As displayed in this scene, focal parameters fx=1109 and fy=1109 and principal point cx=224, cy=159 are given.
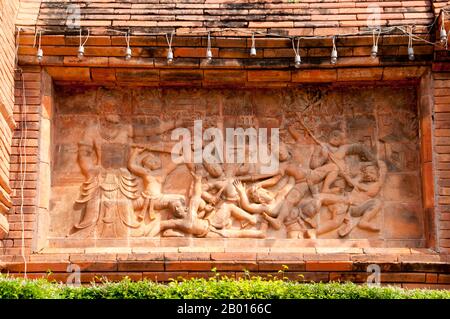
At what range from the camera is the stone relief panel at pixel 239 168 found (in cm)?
1705

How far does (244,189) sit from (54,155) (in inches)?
119

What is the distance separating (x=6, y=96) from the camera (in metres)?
16.6

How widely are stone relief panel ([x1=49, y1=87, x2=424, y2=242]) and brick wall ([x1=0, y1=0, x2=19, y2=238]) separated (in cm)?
94

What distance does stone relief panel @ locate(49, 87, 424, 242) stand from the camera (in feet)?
55.9

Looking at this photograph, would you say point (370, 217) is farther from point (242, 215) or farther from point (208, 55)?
point (208, 55)

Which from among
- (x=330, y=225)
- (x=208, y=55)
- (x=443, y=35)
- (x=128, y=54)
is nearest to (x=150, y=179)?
(x=128, y=54)

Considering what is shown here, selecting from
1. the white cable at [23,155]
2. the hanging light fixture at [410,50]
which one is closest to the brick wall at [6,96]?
the white cable at [23,155]

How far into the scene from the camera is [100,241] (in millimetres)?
16859

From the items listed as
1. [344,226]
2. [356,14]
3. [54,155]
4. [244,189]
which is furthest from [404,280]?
[54,155]

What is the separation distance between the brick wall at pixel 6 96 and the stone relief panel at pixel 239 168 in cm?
94

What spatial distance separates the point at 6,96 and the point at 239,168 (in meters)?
3.74

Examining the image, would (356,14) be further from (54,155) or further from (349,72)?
(54,155)

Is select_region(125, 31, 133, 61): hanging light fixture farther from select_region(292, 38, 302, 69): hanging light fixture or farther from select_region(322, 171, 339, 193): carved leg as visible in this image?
select_region(322, 171, 339, 193): carved leg
